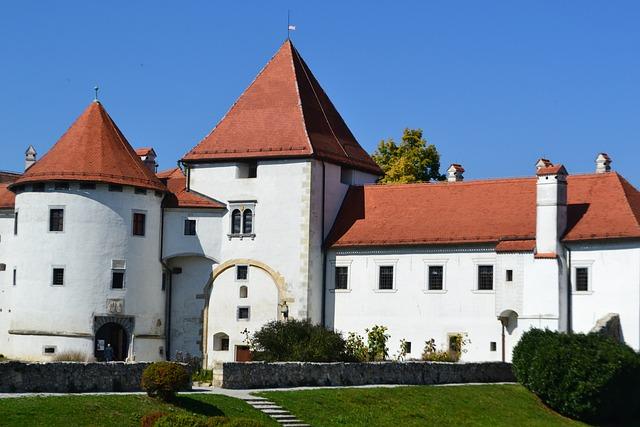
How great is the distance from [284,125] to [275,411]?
→ 20.8 meters

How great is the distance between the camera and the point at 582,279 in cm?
4922

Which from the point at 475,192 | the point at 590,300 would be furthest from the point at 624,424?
the point at 475,192

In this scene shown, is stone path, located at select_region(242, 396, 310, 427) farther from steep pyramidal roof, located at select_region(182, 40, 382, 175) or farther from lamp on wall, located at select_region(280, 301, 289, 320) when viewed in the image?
steep pyramidal roof, located at select_region(182, 40, 382, 175)

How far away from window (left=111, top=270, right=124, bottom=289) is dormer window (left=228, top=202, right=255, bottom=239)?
16.4ft

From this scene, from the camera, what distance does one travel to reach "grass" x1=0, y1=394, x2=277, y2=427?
31750 mm

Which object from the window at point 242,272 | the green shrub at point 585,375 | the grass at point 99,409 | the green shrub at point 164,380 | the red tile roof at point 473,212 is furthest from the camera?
the window at point 242,272

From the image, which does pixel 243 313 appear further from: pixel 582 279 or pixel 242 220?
pixel 582 279

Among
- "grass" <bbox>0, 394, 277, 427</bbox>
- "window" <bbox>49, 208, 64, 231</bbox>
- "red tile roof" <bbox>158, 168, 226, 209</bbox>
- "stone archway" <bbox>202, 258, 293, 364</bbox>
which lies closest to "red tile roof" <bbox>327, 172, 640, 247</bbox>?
"stone archway" <bbox>202, 258, 293, 364</bbox>

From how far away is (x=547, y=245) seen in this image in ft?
162

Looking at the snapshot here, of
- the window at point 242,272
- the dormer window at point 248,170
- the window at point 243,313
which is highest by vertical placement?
the dormer window at point 248,170

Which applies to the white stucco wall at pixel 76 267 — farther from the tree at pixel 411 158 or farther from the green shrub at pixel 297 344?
the tree at pixel 411 158

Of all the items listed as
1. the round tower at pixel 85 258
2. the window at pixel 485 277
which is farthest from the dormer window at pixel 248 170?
the window at pixel 485 277

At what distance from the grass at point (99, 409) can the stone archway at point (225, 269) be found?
1767cm

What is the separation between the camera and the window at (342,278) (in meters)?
54.5
